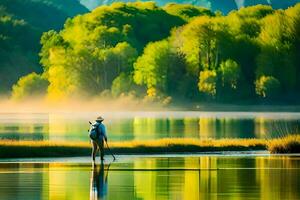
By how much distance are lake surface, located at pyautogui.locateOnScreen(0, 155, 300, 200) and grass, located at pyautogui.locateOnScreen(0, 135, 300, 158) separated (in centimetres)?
218

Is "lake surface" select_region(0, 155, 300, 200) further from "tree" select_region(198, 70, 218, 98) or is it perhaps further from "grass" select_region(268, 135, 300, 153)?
"tree" select_region(198, 70, 218, 98)

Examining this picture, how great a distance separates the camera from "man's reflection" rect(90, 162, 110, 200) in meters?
26.2

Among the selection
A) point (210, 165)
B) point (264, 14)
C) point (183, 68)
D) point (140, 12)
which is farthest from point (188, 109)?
point (210, 165)

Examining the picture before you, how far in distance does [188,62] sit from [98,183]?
118 m

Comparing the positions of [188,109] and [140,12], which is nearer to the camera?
[188,109]

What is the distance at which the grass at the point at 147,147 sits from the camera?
45281 millimetres

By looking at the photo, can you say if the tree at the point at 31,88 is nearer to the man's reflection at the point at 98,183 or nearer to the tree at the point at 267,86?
the tree at the point at 267,86

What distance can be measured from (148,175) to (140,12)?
151 m

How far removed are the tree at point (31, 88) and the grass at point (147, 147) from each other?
119 meters

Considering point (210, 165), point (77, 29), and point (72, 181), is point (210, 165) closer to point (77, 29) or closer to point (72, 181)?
point (72, 181)

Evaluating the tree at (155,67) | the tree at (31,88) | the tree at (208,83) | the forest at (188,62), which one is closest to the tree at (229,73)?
the forest at (188,62)

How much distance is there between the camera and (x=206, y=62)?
486ft

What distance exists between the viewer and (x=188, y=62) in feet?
484

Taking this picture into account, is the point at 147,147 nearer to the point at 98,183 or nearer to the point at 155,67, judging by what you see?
the point at 98,183
